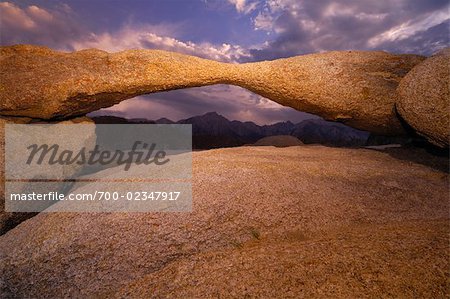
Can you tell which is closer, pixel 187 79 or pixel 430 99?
pixel 430 99

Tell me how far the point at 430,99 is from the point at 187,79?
6.00m

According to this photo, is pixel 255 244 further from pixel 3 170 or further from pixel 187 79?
pixel 3 170

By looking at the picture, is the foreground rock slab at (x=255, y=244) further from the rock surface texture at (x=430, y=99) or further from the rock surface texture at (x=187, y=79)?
the rock surface texture at (x=187, y=79)

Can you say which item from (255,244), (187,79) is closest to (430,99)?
(255,244)

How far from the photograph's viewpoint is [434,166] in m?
6.81

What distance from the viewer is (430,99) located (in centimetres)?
591

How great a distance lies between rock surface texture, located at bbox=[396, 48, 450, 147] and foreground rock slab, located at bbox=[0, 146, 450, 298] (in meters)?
1.55

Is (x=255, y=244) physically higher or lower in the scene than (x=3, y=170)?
lower

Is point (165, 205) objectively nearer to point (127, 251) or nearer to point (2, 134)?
point (127, 251)

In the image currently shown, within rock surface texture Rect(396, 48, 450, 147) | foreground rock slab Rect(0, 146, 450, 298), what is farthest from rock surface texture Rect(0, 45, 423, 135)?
foreground rock slab Rect(0, 146, 450, 298)

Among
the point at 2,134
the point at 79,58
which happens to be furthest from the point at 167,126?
the point at 2,134

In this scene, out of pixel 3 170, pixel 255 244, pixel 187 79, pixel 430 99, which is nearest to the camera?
pixel 255 244

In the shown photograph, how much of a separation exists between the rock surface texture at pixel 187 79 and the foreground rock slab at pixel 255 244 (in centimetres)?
297

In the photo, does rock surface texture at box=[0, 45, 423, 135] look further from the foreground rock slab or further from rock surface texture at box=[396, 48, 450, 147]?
the foreground rock slab
